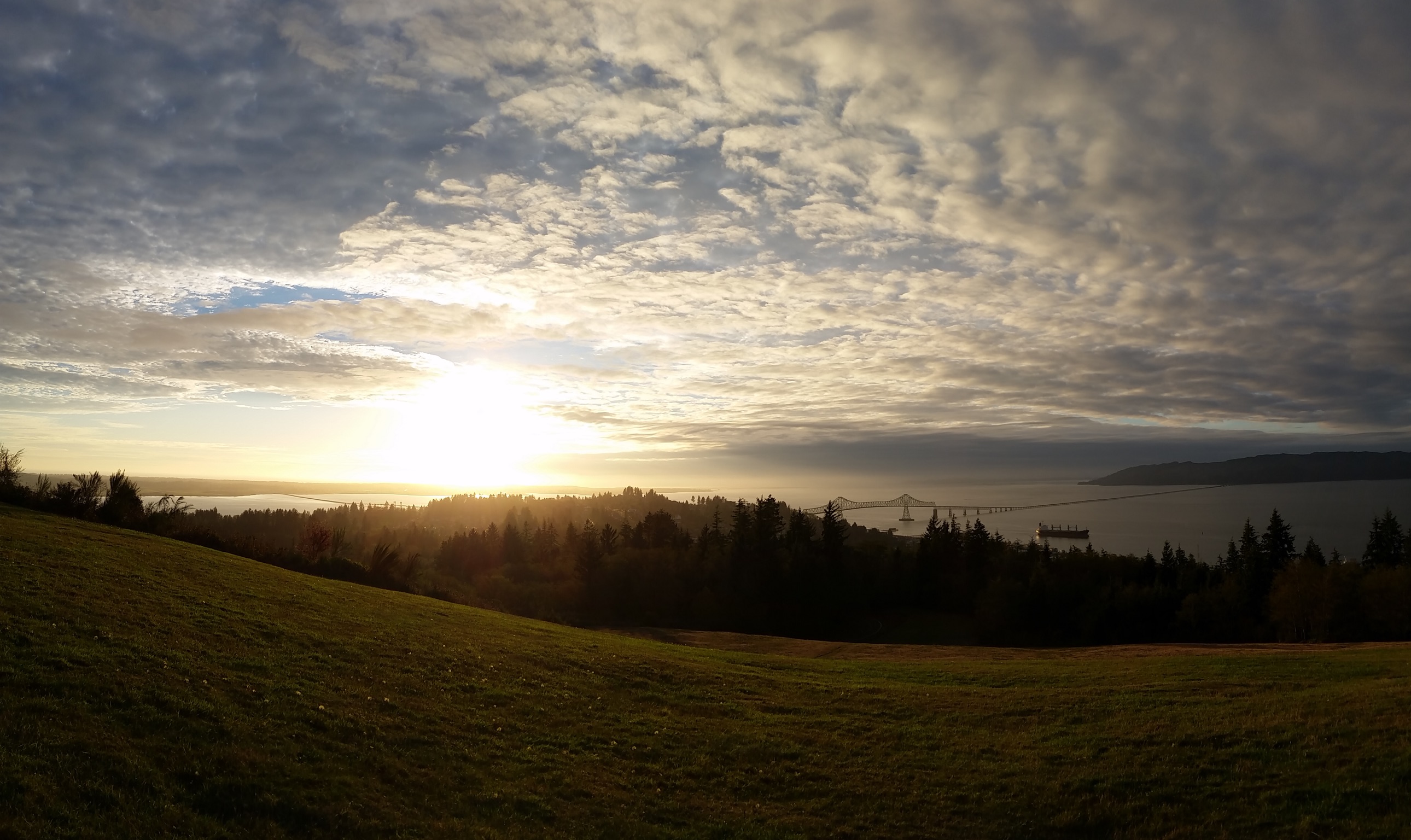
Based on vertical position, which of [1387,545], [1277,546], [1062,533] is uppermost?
[1387,545]

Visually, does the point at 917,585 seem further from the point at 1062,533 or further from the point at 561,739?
the point at 1062,533

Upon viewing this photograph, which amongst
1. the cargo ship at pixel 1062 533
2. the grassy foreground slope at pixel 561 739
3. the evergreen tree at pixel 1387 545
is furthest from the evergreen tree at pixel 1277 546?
the cargo ship at pixel 1062 533

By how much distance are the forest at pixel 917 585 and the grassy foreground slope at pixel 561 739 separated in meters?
23.8

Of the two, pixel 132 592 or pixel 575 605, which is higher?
pixel 132 592

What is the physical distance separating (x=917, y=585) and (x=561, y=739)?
2582 inches

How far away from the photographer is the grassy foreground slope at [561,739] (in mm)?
8375

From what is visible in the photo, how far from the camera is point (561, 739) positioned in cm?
1252

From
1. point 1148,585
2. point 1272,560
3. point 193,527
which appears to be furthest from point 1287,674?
point 1272,560

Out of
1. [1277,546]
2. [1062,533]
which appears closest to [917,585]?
[1277,546]

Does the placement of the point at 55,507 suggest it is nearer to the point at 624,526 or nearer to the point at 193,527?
the point at 193,527

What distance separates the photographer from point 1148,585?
205ft

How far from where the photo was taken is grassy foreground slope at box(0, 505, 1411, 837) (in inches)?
330

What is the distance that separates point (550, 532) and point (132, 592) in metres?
77.2

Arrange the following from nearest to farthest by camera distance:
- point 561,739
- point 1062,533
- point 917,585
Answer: point 561,739 → point 917,585 → point 1062,533
